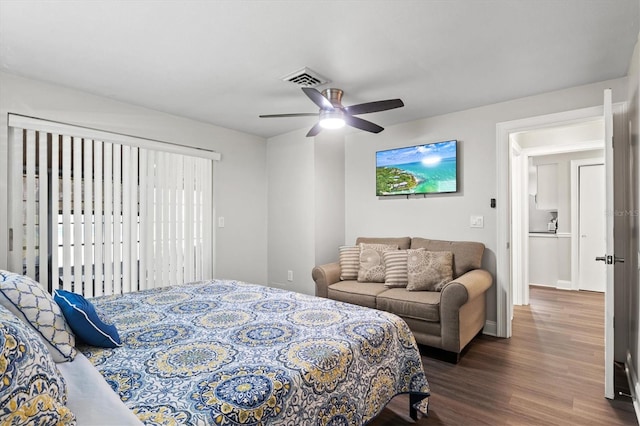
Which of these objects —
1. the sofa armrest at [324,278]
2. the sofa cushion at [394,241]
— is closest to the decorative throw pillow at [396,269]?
the sofa cushion at [394,241]

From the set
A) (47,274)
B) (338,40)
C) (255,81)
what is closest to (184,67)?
(255,81)

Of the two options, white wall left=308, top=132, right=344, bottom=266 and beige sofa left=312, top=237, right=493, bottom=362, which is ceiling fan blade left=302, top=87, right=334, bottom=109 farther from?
beige sofa left=312, top=237, right=493, bottom=362

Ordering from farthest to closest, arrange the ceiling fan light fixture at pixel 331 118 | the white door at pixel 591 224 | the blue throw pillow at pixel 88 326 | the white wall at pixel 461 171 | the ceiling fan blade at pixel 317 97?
the white door at pixel 591 224, the white wall at pixel 461 171, the ceiling fan light fixture at pixel 331 118, the ceiling fan blade at pixel 317 97, the blue throw pillow at pixel 88 326

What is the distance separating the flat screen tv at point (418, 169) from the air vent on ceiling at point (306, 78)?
1.64 m

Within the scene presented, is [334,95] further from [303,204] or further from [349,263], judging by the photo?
[349,263]

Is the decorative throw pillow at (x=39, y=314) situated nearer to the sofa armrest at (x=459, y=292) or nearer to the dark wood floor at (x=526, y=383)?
the dark wood floor at (x=526, y=383)

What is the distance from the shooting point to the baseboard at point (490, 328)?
3.36 meters

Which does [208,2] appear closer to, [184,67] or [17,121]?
[184,67]

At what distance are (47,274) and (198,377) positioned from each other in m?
2.51

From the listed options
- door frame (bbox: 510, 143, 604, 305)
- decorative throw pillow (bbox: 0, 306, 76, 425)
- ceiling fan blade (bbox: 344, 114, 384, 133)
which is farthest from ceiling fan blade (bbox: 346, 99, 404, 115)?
door frame (bbox: 510, 143, 604, 305)

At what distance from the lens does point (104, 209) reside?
315cm

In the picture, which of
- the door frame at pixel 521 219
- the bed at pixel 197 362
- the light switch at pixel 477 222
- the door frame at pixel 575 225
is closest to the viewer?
the bed at pixel 197 362

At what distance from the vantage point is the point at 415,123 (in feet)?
13.0

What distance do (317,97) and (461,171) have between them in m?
1.99
